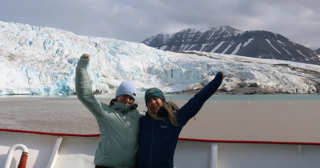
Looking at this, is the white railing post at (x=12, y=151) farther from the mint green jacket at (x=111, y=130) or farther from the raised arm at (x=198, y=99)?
the raised arm at (x=198, y=99)

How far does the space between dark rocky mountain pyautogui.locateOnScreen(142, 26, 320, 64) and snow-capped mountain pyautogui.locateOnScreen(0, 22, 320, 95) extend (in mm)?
66405

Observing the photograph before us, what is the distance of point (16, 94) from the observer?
69.9ft

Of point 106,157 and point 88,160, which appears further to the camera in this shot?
point 88,160

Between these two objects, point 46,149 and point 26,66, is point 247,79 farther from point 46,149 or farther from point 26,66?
point 46,149

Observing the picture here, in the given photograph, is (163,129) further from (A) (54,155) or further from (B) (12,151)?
(B) (12,151)

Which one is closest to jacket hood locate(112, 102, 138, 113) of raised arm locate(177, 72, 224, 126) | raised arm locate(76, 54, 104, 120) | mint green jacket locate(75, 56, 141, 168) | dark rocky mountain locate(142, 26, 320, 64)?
mint green jacket locate(75, 56, 141, 168)

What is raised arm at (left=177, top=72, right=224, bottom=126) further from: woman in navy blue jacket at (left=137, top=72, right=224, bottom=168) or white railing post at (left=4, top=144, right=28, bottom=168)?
white railing post at (left=4, top=144, right=28, bottom=168)

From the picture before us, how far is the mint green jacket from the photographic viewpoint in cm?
156

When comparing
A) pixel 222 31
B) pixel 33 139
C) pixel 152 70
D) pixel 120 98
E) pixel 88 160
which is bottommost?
pixel 88 160

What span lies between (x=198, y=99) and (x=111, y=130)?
58cm

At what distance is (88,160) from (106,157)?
1060mm

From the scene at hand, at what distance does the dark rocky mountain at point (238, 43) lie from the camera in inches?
3782

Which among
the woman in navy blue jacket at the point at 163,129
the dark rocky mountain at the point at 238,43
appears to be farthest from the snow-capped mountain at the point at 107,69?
the dark rocky mountain at the point at 238,43

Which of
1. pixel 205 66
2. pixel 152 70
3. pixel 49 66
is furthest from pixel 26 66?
pixel 205 66
